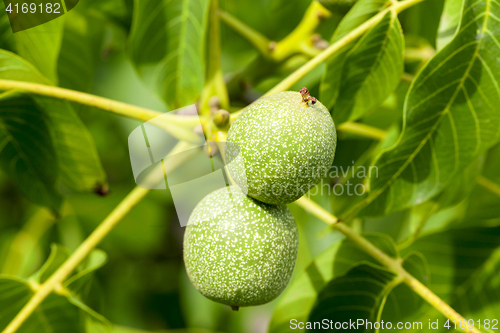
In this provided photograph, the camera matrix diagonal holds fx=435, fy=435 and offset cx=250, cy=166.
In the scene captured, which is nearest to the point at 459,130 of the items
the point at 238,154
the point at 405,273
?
the point at 405,273

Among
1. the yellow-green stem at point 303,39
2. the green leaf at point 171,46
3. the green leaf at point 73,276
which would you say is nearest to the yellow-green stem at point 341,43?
the green leaf at point 171,46

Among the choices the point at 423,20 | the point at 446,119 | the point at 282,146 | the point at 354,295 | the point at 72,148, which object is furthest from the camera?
the point at 423,20

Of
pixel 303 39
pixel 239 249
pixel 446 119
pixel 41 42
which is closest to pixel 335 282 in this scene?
pixel 239 249

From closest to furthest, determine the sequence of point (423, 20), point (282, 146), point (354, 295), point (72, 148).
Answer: point (282, 146)
point (354, 295)
point (72, 148)
point (423, 20)

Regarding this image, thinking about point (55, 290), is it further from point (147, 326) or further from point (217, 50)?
point (147, 326)

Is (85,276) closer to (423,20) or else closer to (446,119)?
(446,119)

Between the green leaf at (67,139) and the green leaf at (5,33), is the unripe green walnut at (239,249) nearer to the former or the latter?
the green leaf at (67,139)
